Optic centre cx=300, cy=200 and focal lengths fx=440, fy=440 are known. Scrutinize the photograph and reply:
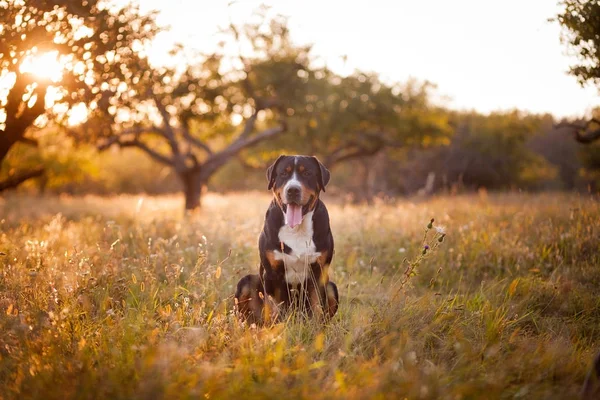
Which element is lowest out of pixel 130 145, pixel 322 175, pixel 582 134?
pixel 322 175

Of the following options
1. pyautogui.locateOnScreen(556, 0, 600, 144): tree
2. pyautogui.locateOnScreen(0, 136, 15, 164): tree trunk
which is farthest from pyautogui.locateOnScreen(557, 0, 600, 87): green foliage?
pyautogui.locateOnScreen(0, 136, 15, 164): tree trunk

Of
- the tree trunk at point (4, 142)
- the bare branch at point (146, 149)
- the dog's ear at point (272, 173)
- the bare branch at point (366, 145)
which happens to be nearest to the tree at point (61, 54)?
the tree trunk at point (4, 142)

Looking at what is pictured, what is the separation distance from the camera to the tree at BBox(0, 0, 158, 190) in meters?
5.47

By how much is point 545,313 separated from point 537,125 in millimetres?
26506

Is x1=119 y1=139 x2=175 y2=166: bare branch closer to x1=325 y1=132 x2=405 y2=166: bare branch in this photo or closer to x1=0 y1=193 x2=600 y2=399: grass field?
x1=0 y1=193 x2=600 y2=399: grass field

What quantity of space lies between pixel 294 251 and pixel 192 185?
35.0ft

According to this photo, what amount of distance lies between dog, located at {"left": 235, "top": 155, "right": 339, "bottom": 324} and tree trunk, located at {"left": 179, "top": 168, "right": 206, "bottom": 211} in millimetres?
10202

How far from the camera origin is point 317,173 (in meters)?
4.75

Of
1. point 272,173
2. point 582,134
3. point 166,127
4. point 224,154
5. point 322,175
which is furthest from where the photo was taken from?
point 224,154

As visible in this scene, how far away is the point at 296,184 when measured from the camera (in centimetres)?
429

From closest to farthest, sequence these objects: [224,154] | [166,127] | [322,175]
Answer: [322,175]
[166,127]
[224,154]

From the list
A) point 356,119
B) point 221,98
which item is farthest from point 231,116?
point 356,119

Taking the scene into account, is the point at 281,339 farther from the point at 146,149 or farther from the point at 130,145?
the point at 130,145

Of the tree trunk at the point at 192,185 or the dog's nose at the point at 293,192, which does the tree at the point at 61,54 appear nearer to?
the dog's nose at the point at 293,192
